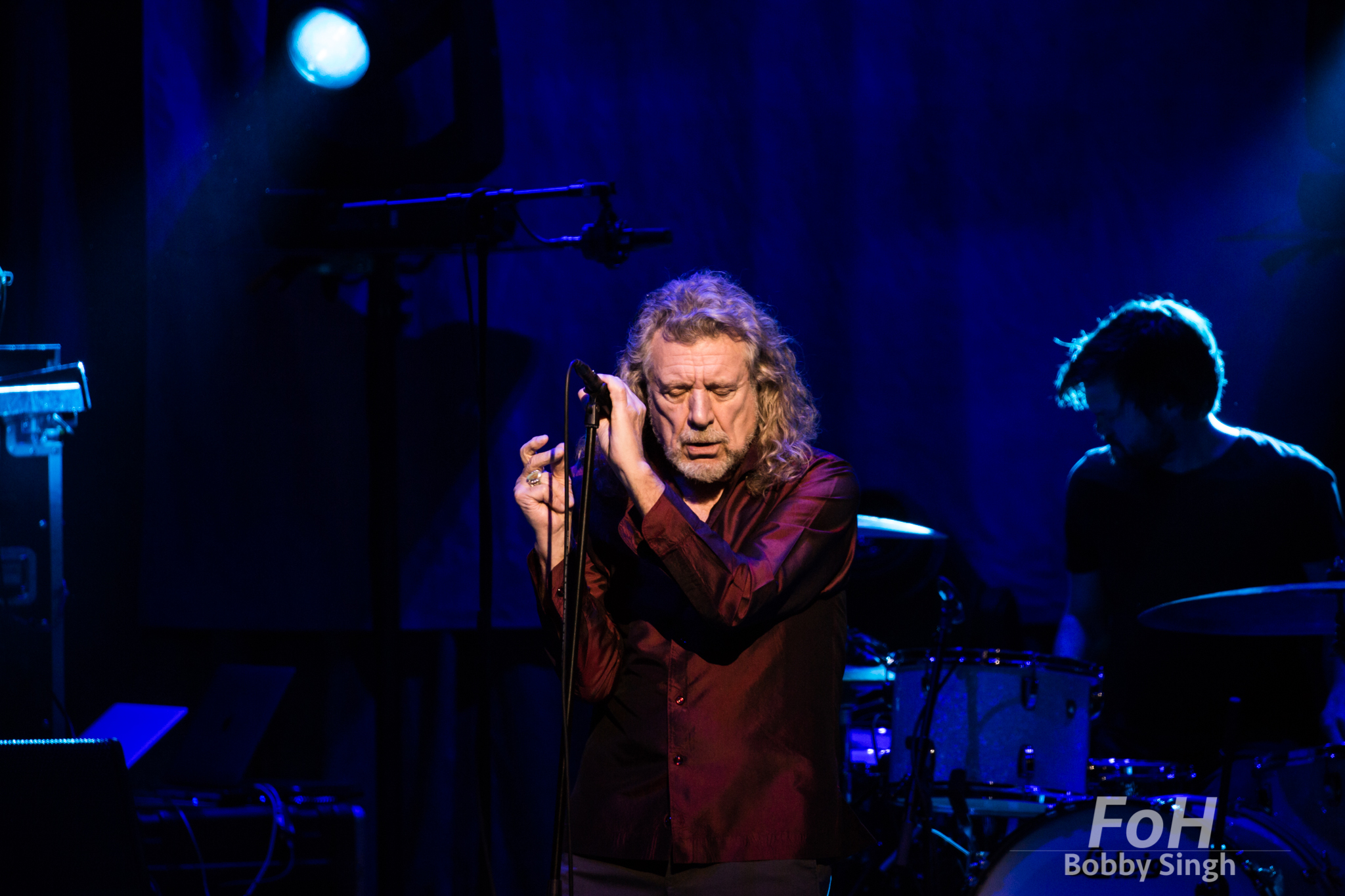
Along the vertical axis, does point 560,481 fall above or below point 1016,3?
below

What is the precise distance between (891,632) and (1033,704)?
783 millimetres

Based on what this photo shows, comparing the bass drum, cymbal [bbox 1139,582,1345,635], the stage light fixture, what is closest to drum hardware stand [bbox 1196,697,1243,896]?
the bass drum

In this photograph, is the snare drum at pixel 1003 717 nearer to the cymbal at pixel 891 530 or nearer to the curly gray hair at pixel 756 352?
the cymbal at pixel 891 530

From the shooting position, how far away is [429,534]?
4152 mm

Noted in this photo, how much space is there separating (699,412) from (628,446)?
31 cm

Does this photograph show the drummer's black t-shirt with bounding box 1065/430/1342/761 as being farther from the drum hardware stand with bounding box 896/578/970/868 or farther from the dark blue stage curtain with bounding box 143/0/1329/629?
the drum hardware stand with bounding box 896/578/970/868

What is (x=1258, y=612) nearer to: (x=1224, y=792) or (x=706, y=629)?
(x=1224, y=792)

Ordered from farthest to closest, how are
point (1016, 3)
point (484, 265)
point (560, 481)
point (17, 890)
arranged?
point (1016, 3), point (484, 265), point (560, 481), point (17, 890)

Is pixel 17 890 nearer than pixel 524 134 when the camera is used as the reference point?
Yes

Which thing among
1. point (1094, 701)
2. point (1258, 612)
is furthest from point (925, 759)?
point (1258, 612)

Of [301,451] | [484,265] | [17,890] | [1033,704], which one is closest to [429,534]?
[301,451]

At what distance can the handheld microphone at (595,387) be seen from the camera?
5.73 feet

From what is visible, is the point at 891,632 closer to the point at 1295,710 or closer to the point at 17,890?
the point at 1295,710

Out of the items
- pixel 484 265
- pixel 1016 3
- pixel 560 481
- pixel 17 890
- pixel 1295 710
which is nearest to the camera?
pixel 17 890
